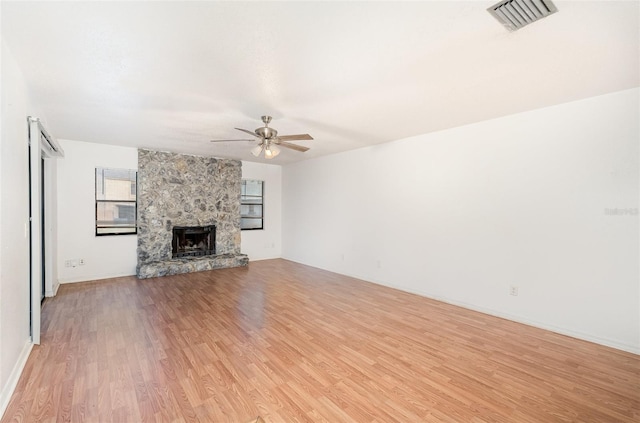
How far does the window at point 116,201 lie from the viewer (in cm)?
543

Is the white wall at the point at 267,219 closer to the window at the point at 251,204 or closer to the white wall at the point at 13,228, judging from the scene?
the window at the point at 251,204

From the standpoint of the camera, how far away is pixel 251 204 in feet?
24.3

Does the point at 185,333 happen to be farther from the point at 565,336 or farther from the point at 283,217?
the point at 283,217

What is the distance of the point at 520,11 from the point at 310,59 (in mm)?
1374

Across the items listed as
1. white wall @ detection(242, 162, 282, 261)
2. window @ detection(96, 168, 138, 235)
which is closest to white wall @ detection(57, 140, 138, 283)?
window @ detection(96, 168, 138, 235)

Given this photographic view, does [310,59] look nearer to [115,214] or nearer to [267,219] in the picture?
[115,214]

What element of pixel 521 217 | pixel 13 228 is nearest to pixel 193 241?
pixel 13 228

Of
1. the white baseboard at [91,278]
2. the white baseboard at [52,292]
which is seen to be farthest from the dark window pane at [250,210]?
the white baseboard at [52,292]

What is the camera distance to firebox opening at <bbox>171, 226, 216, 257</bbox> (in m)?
6.21

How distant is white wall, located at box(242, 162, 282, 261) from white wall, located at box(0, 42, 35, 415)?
15.2ft

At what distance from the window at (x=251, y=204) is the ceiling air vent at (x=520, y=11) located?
6.27 metres

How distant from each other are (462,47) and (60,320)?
199 inches

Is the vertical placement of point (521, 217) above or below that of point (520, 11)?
below

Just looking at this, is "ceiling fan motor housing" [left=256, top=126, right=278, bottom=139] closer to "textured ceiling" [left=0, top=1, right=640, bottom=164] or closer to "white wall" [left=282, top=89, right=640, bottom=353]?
"textured ceiling" [left=0, top=1, right=640, bottom=164]
